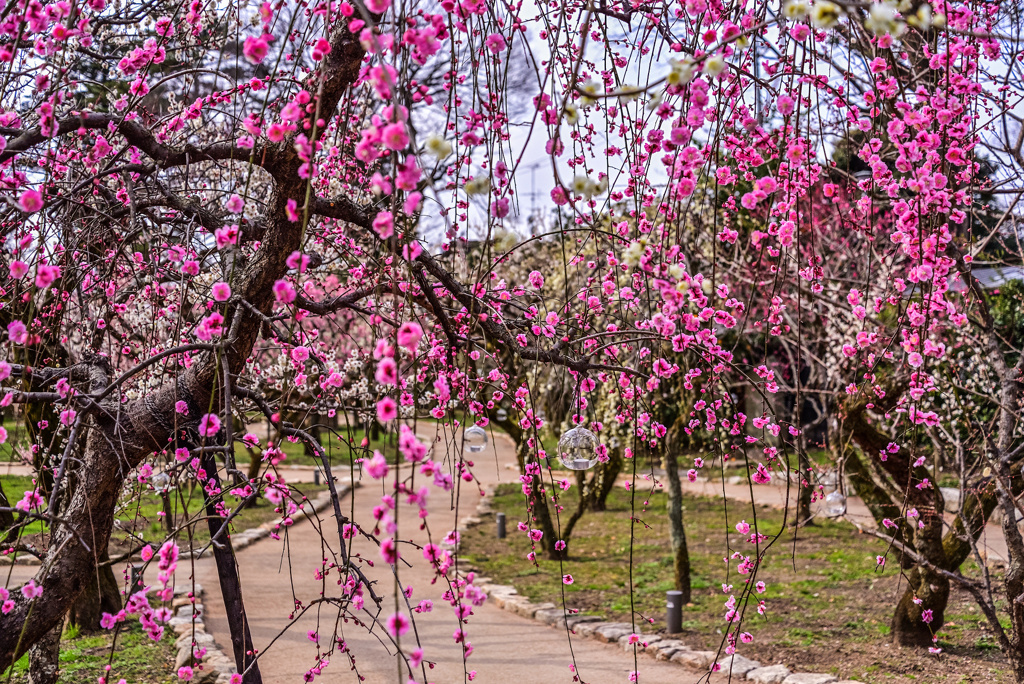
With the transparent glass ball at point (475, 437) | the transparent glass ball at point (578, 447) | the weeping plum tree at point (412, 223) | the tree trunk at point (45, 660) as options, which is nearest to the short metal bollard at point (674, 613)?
the weeping plum tree at point (412, 223)

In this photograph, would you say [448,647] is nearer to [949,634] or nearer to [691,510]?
[949,634]

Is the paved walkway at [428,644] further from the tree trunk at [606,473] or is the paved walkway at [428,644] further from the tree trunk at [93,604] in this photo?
the tree trunk at [606,473]

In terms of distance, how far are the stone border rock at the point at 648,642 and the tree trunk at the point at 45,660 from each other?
226 cm

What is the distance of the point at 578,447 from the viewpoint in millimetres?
2850

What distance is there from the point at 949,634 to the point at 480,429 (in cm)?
364

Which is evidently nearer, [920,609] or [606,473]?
[920,609]

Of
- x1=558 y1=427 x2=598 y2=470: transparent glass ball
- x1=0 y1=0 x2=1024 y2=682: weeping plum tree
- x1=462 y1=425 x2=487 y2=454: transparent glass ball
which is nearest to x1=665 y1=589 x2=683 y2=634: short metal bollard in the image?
x1=0 y1=0 x2=1024 y2=682: weeping plum tree

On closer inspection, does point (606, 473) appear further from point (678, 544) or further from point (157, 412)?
point (157, 412)

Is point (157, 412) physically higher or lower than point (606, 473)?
higher

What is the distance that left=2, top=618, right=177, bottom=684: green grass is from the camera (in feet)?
14.4

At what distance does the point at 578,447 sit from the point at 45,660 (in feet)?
8.61

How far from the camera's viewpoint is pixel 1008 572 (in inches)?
142

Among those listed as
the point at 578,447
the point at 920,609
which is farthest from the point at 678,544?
the point at 578,447

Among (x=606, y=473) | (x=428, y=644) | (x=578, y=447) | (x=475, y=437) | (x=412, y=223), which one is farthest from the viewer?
(x=606, y=473)
